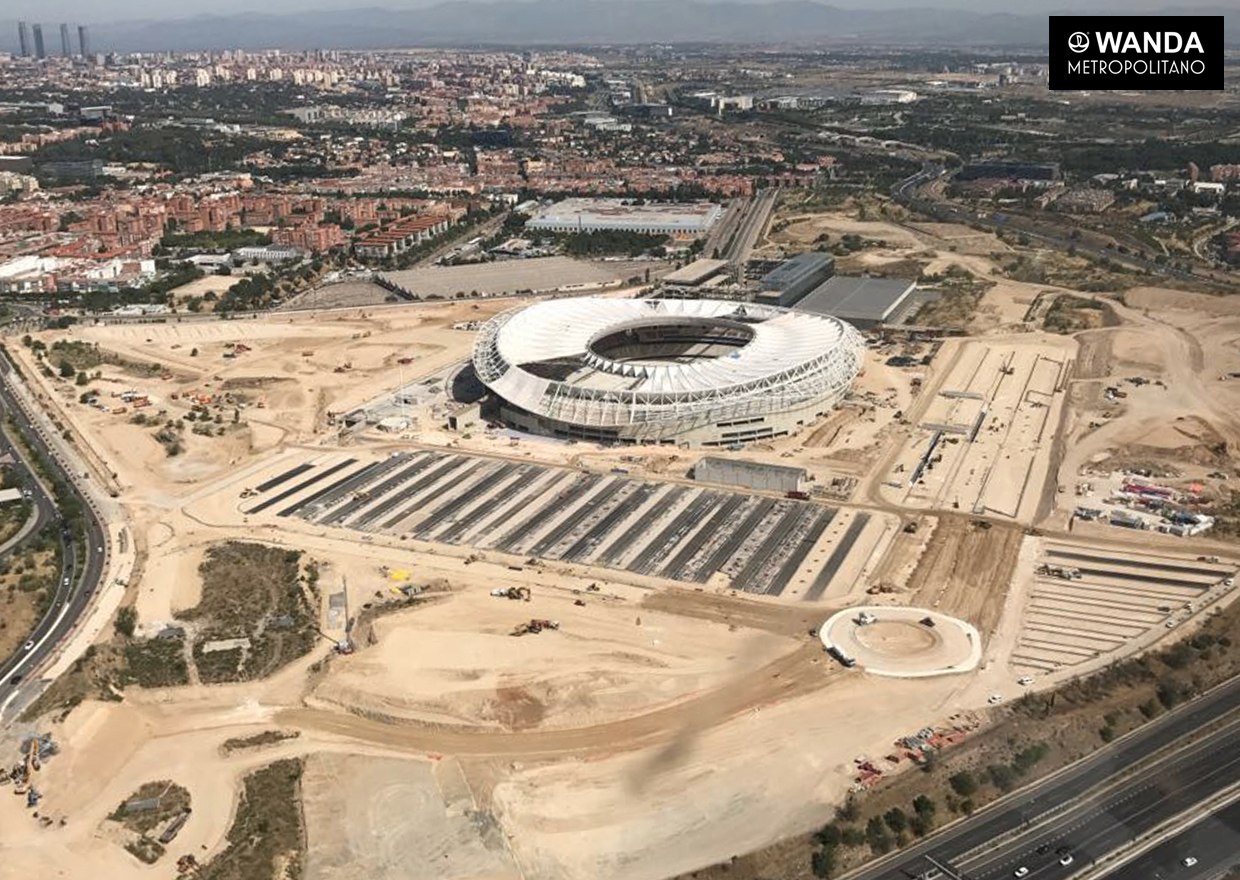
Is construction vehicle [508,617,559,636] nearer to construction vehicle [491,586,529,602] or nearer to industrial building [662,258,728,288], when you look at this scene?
construction vehicle [491,586,529,602]

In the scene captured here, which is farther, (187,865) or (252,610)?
(252,610)

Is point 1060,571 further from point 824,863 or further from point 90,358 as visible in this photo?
point 90,358

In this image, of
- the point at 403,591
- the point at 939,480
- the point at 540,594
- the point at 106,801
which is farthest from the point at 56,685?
the point at 939,480

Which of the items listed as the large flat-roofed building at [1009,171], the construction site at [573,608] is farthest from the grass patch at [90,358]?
the large flat-roofed building at [1009,171]

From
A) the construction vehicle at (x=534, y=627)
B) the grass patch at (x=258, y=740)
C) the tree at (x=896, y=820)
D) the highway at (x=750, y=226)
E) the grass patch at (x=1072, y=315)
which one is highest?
the highway at (x=750, y=226)

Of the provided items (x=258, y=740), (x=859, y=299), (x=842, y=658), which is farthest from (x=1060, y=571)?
(x=859, y=299)

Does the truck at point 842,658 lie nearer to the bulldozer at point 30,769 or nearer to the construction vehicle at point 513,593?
the construction vehicle at point 513,593

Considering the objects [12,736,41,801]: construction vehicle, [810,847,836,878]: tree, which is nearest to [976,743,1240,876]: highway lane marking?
[810,847,836,878]: tree
